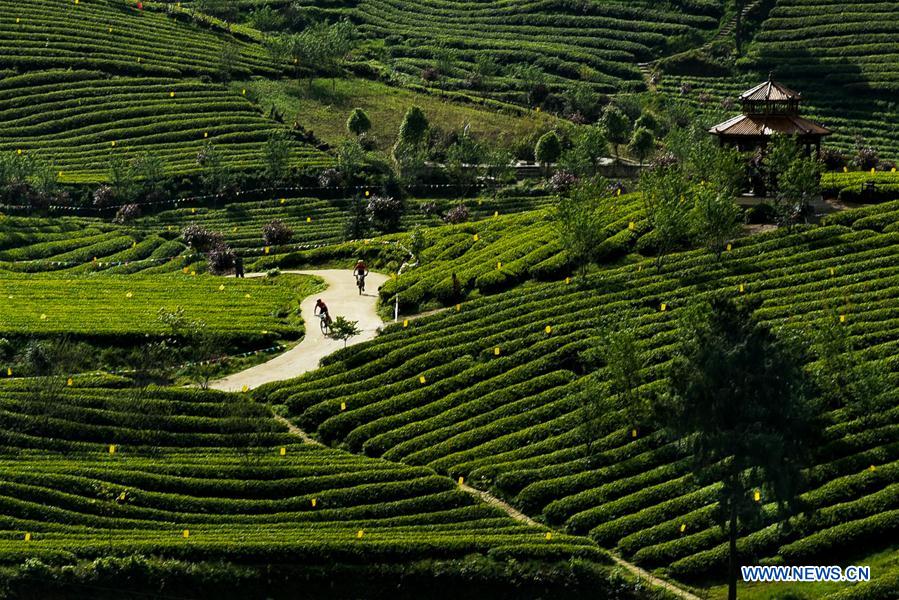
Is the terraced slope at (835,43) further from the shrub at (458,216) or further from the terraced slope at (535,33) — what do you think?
the shrub at (458,216)

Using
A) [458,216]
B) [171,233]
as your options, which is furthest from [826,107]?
[171,233]

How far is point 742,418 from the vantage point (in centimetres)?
5503

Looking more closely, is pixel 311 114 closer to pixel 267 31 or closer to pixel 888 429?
pixel 267 31

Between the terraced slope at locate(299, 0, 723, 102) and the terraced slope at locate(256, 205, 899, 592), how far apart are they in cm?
7393

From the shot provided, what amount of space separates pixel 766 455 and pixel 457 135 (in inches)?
3267

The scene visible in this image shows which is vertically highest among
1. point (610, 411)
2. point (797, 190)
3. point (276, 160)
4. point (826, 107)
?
point (826, 107)

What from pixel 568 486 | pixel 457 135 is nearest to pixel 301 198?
pixel 457 135

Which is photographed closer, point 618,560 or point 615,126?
point 618,560

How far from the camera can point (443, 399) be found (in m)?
71.6

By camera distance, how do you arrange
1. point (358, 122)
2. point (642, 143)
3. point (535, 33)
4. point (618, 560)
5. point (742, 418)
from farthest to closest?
point (535, 33), point (358, 122), point (642, 143), point (618, 560), point (742, 418)

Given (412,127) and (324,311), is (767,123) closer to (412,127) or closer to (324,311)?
(324,311)

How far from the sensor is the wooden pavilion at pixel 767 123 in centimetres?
9356

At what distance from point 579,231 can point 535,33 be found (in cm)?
9306

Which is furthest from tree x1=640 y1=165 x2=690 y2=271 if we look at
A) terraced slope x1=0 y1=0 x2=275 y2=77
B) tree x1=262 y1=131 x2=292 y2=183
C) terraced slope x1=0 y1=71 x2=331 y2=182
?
terraced slope x1=0 y1=0 x2=275 y2=77
